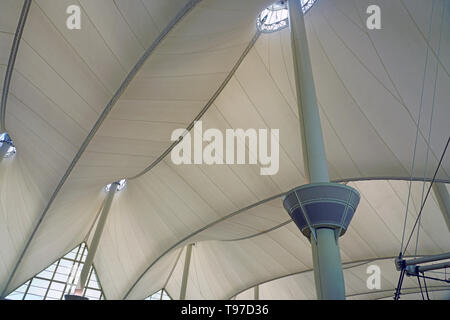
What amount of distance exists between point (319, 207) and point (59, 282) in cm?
2221

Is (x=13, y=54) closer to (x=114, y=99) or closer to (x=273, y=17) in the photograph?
(x=114, y=99)

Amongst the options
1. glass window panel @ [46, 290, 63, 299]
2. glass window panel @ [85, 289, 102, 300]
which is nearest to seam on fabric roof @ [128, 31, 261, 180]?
glass window panel @ [46, 290, 63, 299]

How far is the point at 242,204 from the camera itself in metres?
16.8

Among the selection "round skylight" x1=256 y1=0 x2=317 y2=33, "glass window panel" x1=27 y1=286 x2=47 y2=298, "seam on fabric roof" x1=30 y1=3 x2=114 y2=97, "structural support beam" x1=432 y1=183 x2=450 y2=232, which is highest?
"round skylight" x1=256 y1=0 x2=317 y2=33

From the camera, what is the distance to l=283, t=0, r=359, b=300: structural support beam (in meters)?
5.65

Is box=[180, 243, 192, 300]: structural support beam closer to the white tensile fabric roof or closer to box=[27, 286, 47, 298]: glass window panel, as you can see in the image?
the white tensile fabric roof

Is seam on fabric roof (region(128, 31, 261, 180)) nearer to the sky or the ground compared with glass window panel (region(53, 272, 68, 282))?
nearer to the sky

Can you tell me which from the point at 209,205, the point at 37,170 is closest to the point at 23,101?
the point at 37,170

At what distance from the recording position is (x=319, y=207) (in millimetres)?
6230

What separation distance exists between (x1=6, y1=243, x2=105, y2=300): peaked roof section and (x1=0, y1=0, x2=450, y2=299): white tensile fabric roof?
1.47 m

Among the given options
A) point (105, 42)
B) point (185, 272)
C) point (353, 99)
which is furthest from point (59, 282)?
point (353, 99)

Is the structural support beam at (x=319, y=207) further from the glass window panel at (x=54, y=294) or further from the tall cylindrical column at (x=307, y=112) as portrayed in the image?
the glass window panel at (x=54, y=294)

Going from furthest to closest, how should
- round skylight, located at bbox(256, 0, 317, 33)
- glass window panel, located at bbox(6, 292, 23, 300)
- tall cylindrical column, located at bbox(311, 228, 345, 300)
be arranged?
1. glass window panel, located at bbox(6, 292, 23, 300)
2. round skylight, located at bbox(256, 0, 317, 33)
3. tall cylindrical column, located at bbox(311, 228, 345, 300)
